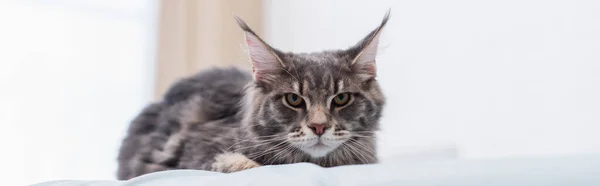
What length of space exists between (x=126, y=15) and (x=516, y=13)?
5.82 ft

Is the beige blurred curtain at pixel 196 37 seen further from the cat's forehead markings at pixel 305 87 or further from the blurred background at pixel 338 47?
the cat's forehead markings at pixel 305 87

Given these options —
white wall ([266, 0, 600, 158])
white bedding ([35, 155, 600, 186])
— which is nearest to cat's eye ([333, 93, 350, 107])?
white wall ([266, 0, 600, 158])

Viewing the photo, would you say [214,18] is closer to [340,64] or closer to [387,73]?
[387,73]

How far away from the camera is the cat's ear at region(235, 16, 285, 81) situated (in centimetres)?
127

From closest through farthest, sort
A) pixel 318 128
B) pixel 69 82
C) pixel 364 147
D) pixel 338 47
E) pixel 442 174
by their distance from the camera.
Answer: pixel 442 174, pixel 318 128, pixel 364 147, pixel 338 47, pixel 69 82

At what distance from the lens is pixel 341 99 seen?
125cm

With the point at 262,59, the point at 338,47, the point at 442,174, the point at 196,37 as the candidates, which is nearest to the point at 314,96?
the point at 262,59

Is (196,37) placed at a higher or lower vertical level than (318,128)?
higher

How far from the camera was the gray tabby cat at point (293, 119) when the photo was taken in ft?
3.97

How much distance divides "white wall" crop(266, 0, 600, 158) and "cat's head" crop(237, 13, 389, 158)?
136mm

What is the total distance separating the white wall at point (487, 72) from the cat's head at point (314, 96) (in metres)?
0.14

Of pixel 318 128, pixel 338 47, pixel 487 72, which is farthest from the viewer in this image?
pixel 338 47

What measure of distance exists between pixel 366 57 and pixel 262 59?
0.25 metres

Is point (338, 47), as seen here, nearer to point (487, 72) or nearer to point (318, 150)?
point (487, 72)
